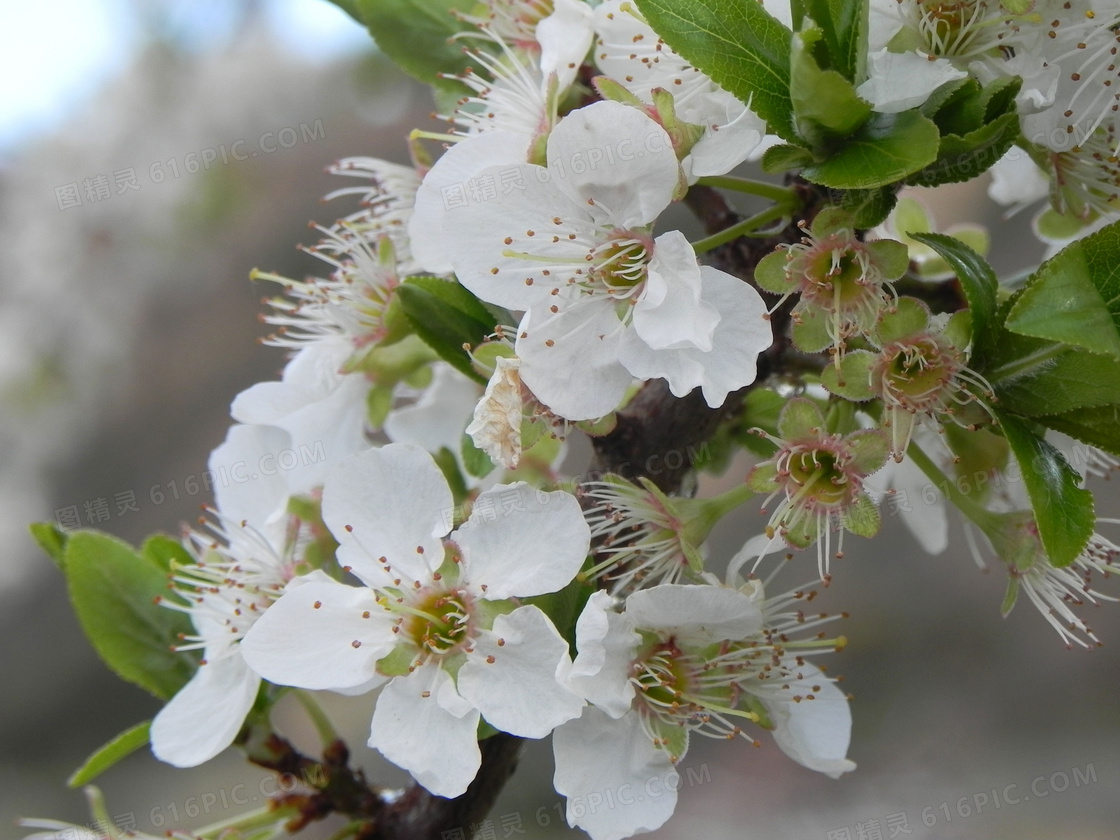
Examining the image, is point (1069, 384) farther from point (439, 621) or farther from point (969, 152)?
point (439, 621)

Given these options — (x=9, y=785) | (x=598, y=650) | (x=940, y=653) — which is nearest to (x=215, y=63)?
(x=9, y=785)

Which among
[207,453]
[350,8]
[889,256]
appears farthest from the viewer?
[207,453]

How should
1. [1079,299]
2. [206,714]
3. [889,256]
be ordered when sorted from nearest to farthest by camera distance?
[1079,299]
[889,256]
[206,714]

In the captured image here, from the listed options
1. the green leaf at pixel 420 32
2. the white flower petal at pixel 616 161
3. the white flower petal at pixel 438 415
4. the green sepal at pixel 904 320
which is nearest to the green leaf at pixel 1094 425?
the green sepal at pixel 904 320

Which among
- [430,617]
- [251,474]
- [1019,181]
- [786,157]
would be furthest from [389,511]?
[1019,181]

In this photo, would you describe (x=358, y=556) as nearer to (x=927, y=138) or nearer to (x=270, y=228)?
(x=927, y=138)

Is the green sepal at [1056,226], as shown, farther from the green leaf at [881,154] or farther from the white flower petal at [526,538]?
the white flower petal at [526,538]

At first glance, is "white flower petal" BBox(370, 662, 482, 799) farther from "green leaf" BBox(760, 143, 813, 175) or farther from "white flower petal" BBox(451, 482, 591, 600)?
"green leaf" BBox(760, 143, 813, 175)

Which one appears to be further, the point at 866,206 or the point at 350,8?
the point at 350,8
